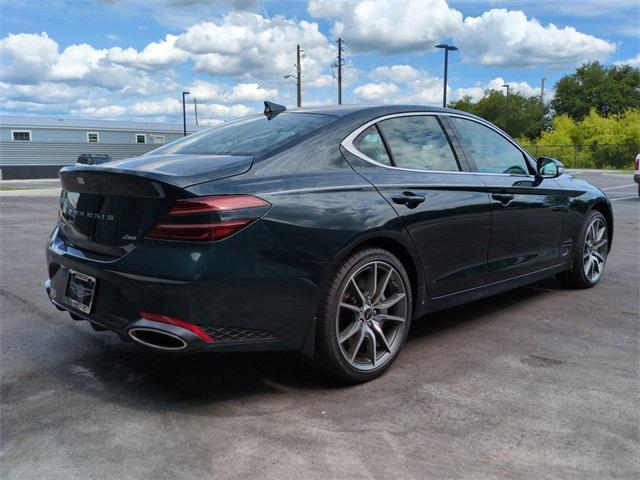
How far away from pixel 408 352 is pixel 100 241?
2.01m

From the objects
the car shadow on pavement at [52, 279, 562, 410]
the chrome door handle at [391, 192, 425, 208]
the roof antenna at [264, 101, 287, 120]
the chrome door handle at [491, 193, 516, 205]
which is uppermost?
the roof antenna at [264, 101, 287, 120]

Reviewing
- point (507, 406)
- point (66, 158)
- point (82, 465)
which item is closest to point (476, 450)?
point (507, 406)

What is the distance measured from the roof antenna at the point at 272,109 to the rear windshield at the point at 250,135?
47mm

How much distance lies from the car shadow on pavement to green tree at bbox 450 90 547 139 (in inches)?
2827

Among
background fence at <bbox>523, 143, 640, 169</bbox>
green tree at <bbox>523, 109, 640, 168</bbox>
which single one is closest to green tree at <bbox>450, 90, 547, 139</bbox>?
green tree at <bbox>523, 109, 640, 168</bbox>

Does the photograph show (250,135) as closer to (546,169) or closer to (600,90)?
(546,169)

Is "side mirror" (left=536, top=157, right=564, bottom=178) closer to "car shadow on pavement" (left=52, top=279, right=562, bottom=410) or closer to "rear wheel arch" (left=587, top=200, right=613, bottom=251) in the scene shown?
"rear wheel arch" (left=587, top=200, right=613, bottom=251)

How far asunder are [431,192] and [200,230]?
5.18 feet

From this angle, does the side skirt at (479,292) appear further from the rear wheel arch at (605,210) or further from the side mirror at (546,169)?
the rear wheel arch at (605,210)

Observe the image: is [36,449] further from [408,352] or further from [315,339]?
[408,352]

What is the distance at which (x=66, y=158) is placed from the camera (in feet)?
144

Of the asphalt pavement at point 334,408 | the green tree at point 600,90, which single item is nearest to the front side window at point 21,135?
the asphalt pavement at point 334,408

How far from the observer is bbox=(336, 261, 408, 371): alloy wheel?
128 inches

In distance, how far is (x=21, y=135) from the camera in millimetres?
42438
